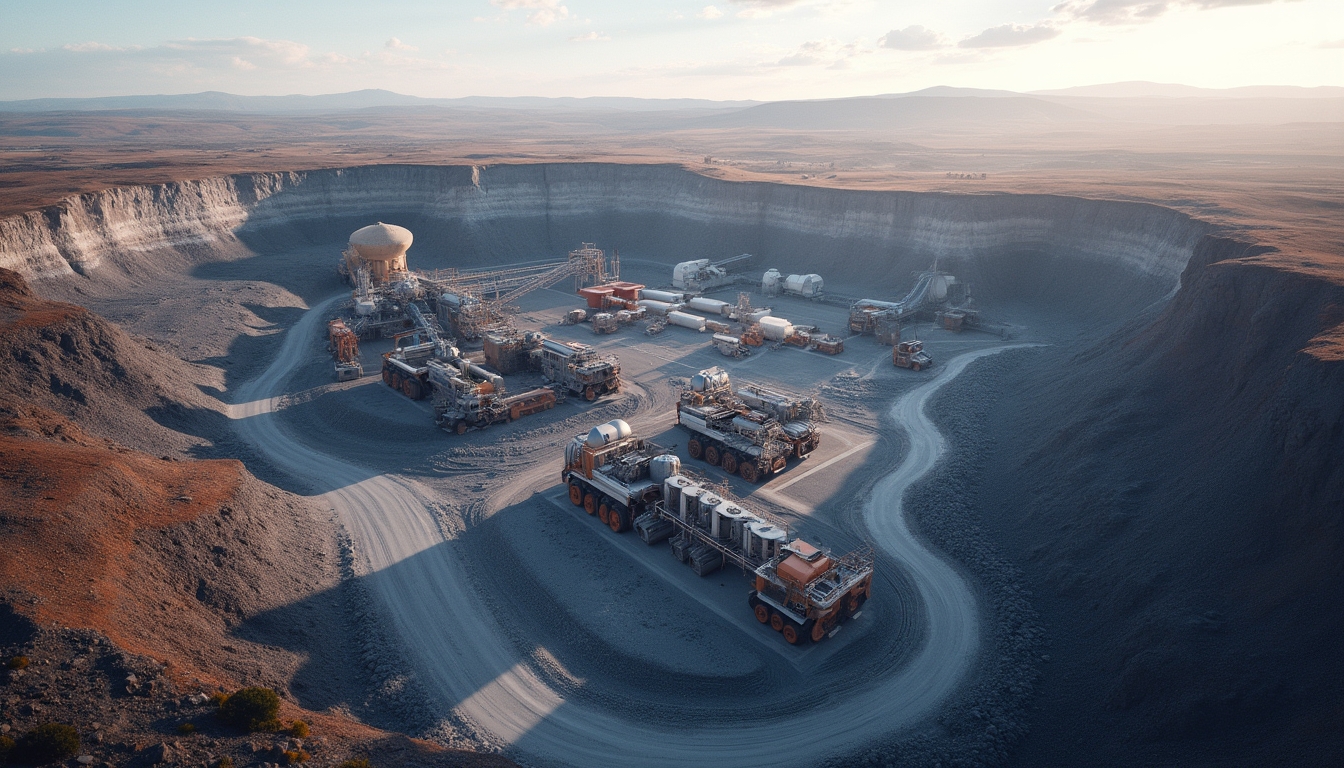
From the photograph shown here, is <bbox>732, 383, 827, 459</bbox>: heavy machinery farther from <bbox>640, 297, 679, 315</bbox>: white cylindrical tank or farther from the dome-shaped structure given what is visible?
the dome-shaped structure

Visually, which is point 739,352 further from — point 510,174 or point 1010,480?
point 510,174

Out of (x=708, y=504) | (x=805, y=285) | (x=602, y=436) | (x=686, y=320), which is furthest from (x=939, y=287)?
(x=708, y=504)

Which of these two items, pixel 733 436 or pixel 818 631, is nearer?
A: pixel 818 631

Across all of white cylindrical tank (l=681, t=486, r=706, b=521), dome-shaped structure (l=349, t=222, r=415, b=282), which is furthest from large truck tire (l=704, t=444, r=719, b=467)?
dome-shaped structure (l=349, t=222, r=415, b=282)

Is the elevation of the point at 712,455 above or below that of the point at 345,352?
below

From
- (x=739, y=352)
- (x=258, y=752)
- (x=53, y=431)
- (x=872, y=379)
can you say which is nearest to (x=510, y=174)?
(x=739, y=352)

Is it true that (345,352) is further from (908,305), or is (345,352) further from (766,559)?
(908,305)
